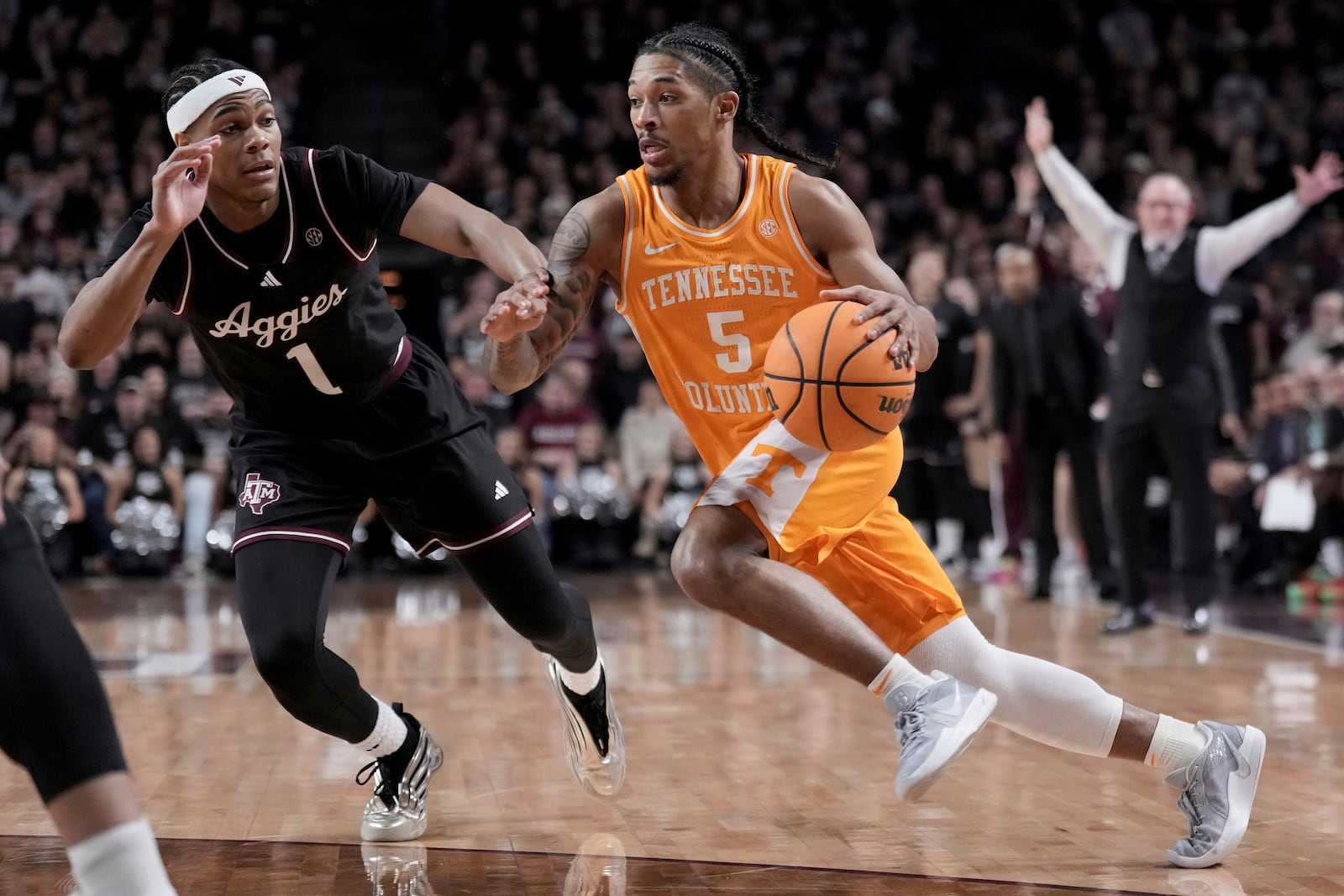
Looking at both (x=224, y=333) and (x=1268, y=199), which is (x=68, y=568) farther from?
(x=1268, y=199)

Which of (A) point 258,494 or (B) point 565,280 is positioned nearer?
(B) point 565,280

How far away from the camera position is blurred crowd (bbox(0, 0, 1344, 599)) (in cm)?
1098

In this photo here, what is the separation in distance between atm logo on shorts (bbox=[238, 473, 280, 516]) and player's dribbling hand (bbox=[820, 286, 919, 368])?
1.46 metres

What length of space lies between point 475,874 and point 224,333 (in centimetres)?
139

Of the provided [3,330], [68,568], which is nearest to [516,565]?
[68,568]

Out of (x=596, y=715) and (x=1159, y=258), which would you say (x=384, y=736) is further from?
(x=1159, y=258)

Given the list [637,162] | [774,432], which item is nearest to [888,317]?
[774,432]

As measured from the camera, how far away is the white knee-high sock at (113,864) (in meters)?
2.31

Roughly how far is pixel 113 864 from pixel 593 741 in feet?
6.21

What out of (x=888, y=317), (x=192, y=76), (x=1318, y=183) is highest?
(x=192, y=76)

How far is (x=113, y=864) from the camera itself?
7.59 feet

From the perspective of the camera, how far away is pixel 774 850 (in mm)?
3582

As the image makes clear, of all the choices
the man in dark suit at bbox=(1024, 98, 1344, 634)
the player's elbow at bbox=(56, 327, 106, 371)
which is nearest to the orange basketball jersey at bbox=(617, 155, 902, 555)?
the player's elbow at bbox=(56, 327, 106, 371)

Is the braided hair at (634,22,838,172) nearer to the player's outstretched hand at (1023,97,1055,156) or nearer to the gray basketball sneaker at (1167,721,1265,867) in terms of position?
the gray basketball sneaker at (1167,721,1265,867)
